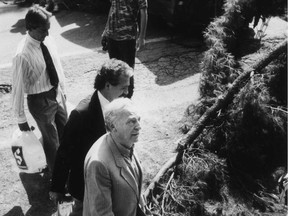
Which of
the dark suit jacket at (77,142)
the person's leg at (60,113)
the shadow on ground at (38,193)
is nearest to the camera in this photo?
the dark suit jacket at (77,142)

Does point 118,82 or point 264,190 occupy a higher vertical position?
point 118,82

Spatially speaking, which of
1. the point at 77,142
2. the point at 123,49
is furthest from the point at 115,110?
Answer: the point at 123,49

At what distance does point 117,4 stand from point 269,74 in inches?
85.6

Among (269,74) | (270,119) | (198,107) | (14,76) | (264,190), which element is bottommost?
(264,190)

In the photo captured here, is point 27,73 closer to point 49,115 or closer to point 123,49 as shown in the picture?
point 49,115

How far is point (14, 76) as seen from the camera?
336 centimetres

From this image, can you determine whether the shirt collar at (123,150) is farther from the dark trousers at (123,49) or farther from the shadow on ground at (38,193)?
the dark trousers at (123,49)

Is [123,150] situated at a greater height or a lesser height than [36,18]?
lesser

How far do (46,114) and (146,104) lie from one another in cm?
233

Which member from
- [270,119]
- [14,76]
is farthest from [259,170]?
[14,76]

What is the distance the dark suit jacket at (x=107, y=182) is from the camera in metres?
1.96

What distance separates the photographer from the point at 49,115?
364cm

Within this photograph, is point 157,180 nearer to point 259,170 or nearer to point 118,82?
point 259,170

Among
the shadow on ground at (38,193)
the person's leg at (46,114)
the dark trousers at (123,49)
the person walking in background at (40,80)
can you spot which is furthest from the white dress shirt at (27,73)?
the dark trousers at (123,49)
